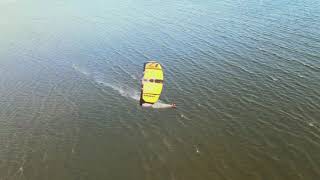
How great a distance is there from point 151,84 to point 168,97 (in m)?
2.69

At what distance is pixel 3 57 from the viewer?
189 feet

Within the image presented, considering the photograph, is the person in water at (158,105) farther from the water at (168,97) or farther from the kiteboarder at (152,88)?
the water at (168,97)

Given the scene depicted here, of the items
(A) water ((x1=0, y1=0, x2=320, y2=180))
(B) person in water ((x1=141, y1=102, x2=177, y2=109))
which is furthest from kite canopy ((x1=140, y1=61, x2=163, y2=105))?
(A) water ((x1=0, y1=0, x2=320, y2=180))

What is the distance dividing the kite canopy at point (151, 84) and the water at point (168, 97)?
152 centimetres

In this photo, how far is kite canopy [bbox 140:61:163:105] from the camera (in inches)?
1610

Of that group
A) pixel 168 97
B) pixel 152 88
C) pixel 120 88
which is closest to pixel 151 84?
pixel 152 88

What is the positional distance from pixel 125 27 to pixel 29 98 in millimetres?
30103

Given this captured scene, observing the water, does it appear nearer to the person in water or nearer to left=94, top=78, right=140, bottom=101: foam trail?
left=94, top=78, right=140, bottom=101: foam trail

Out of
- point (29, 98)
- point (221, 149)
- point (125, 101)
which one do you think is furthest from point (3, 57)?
point (221, 149)

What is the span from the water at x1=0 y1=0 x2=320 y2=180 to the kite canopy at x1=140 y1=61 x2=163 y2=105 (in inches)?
59.8

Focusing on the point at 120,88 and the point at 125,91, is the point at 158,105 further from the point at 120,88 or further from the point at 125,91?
the point at 120,88

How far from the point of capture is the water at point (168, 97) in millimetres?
32188

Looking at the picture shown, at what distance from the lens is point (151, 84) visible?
1682 inches

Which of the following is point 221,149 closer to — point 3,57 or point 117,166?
point 117,166
